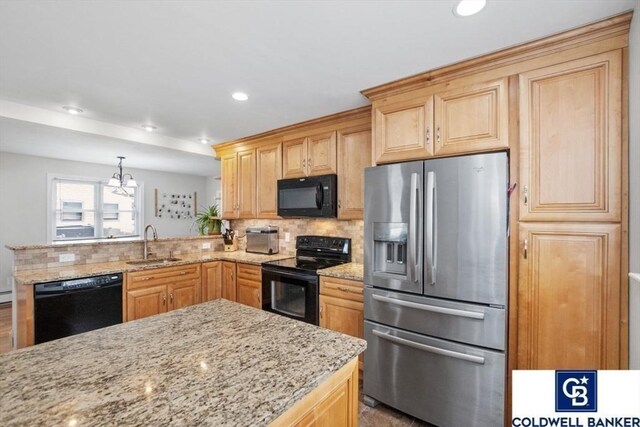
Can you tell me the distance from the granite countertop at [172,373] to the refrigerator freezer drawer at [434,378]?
1.03m

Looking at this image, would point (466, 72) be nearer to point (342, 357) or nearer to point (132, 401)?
point (342, 357)

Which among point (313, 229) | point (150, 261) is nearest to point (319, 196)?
point (313, 229)

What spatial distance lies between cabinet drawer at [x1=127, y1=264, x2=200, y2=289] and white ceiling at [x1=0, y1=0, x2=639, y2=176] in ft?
5.28

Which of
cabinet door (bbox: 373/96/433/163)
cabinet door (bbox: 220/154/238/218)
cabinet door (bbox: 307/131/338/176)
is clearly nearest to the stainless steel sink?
cabinet door (bbox: 220/154/238/218)

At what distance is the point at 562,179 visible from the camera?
1.63 m

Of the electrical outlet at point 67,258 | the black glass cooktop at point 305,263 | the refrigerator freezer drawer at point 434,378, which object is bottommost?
the refrigerator freezer drawer at point 434,378

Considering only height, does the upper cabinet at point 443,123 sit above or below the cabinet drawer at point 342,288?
above

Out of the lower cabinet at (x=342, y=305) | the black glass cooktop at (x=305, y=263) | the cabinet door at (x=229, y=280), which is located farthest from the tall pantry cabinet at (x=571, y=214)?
the cabinet door at (x=229, y=280)

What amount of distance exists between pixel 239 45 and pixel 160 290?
2.51 meters

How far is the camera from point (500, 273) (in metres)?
1.70

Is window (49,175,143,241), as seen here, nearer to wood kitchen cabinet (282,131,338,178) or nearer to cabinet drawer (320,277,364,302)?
wood kitchen cabinet (282,131,338,178)

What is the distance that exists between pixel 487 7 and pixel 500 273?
1.38 m

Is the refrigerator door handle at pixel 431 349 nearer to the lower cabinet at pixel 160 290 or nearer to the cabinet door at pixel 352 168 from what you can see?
the cabinet door at pixel 352 168

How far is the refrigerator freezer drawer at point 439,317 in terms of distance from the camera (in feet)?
5.66
